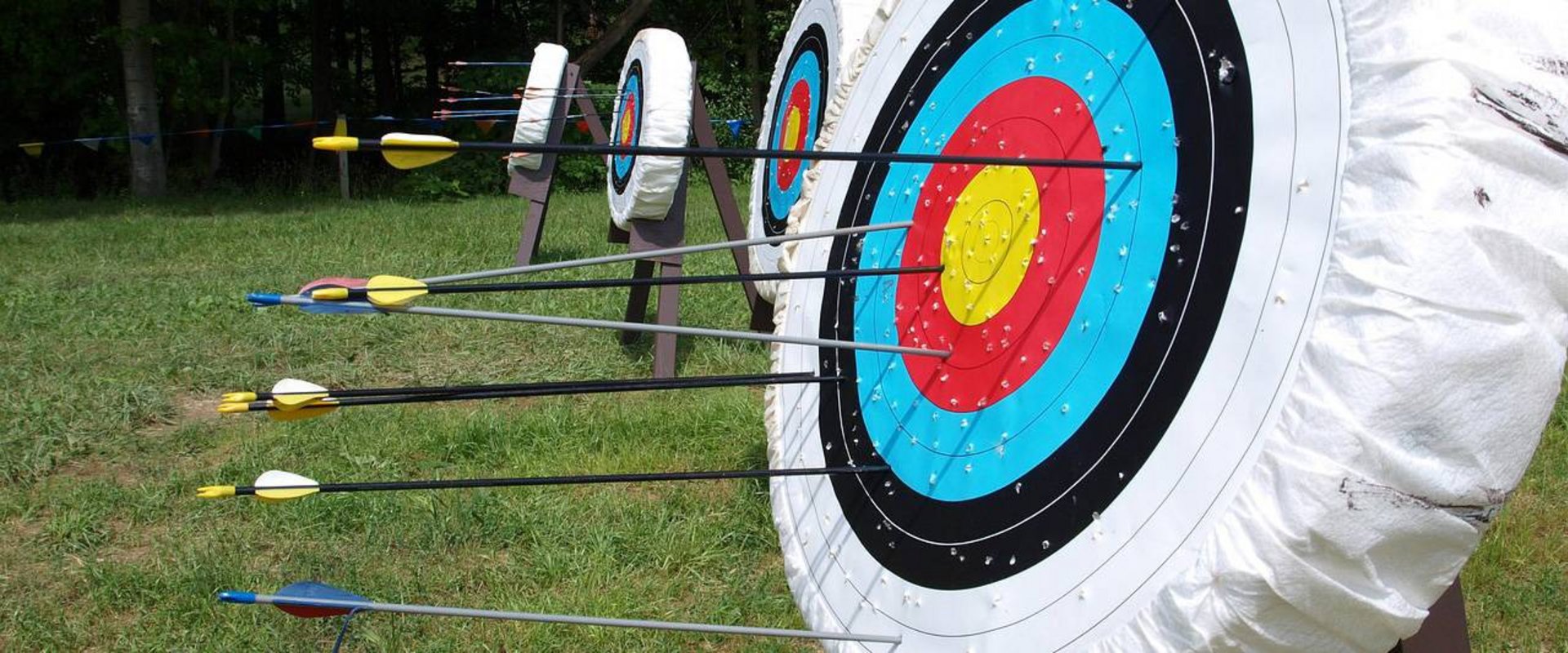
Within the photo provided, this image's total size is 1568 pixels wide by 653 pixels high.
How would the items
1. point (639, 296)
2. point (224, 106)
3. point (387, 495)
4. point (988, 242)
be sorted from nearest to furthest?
1. point (988, 242)
2. point (387, 495)
3. point (639, 296)
4. point (224, 106)

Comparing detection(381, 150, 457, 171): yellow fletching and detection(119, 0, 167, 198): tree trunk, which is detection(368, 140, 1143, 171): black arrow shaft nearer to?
detection(381, 150, 457, 171): yellow fletching

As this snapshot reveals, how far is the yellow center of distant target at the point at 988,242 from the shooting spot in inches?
51.5

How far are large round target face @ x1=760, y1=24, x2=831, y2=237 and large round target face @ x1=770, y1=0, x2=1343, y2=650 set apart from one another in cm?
235

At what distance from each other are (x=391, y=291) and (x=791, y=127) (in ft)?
11.9

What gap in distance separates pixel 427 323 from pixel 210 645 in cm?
299

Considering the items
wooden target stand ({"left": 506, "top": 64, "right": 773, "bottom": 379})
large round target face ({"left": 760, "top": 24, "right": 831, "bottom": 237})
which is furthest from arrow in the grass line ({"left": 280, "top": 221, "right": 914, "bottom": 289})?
large round target face ({"left": 760, "top": 24, "right": 831, "bottom": 237})

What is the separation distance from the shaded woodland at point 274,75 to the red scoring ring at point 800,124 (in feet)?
22.3

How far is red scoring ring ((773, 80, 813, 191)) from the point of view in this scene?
417cm

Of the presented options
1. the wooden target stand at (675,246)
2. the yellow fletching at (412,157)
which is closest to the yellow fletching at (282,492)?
the yellow fletching at (412,157)

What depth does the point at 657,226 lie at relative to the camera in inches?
159

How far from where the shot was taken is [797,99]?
4527mm

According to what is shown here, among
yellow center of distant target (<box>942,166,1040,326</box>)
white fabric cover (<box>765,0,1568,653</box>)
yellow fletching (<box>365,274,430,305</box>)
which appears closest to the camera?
white fabric cover (<box>765,0,1568,653</box>)

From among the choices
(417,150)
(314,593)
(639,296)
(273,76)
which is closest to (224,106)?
(273,76)

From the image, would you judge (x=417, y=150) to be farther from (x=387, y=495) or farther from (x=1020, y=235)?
(x=387, y=495)
